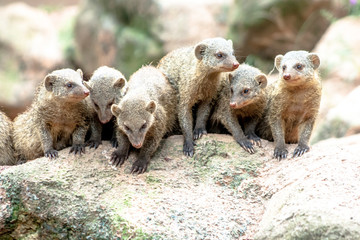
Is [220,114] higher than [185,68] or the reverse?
the reverse

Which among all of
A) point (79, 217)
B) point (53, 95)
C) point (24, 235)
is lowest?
point (24, 235)

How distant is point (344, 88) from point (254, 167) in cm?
479

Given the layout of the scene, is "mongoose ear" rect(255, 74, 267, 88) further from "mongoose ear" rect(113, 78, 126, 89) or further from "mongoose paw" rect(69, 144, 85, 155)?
"mongoose paw" rect(69, 144, 85, 155)

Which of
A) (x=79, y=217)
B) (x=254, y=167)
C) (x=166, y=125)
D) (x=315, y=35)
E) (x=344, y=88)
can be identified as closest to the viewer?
(x=79, y=217)

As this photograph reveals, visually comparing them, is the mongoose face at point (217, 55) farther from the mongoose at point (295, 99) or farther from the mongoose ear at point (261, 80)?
the mongoose at point (295, 99)

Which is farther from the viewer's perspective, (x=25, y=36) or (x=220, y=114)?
(x=25, y=36)

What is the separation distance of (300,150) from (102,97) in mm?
2277

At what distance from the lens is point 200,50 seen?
5652mm

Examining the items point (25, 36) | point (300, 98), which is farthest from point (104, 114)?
point (25, 36)

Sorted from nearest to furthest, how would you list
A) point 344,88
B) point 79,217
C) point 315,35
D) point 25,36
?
point 79,217 < point 344,88 < point 315,35 < point 25,36

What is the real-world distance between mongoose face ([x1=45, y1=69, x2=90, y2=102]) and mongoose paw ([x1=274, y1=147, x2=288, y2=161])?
2198 mm

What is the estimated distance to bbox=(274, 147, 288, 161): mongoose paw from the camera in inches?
207

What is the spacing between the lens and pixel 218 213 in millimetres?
4613

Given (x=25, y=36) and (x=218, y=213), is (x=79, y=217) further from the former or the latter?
(x=25, y=36)
